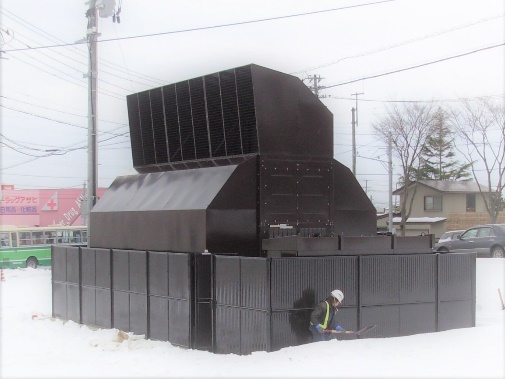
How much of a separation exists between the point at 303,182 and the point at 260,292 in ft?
13.9

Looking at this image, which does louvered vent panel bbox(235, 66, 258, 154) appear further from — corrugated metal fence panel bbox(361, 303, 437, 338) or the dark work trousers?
the dark work trousers

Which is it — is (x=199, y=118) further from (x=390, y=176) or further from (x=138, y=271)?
(x=390, y=176)

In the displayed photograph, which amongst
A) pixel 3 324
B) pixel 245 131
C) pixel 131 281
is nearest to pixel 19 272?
pixel 3 324

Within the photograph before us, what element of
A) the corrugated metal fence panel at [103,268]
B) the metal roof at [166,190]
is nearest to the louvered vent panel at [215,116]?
the metal roof at [166,190]

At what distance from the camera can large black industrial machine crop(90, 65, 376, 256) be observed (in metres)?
15.4

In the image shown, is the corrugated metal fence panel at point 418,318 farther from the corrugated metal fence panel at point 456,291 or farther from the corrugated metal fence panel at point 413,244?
the corrugated metal fence panel at point 413,244

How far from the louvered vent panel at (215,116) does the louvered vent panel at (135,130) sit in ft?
11.5

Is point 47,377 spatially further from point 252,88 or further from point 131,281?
point 252,88

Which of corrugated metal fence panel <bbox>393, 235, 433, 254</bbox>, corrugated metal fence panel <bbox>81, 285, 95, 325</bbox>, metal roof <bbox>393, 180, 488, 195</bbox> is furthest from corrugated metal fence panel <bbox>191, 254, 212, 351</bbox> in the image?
metal roof <bbox>393, 180, 488, 195</bbox>

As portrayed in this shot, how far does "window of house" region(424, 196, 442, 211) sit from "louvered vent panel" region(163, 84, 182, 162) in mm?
48065

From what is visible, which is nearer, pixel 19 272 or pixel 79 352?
pixel 79 352

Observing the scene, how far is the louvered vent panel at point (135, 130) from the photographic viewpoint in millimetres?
19703

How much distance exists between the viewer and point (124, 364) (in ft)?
41.5

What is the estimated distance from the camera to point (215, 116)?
16.7m
